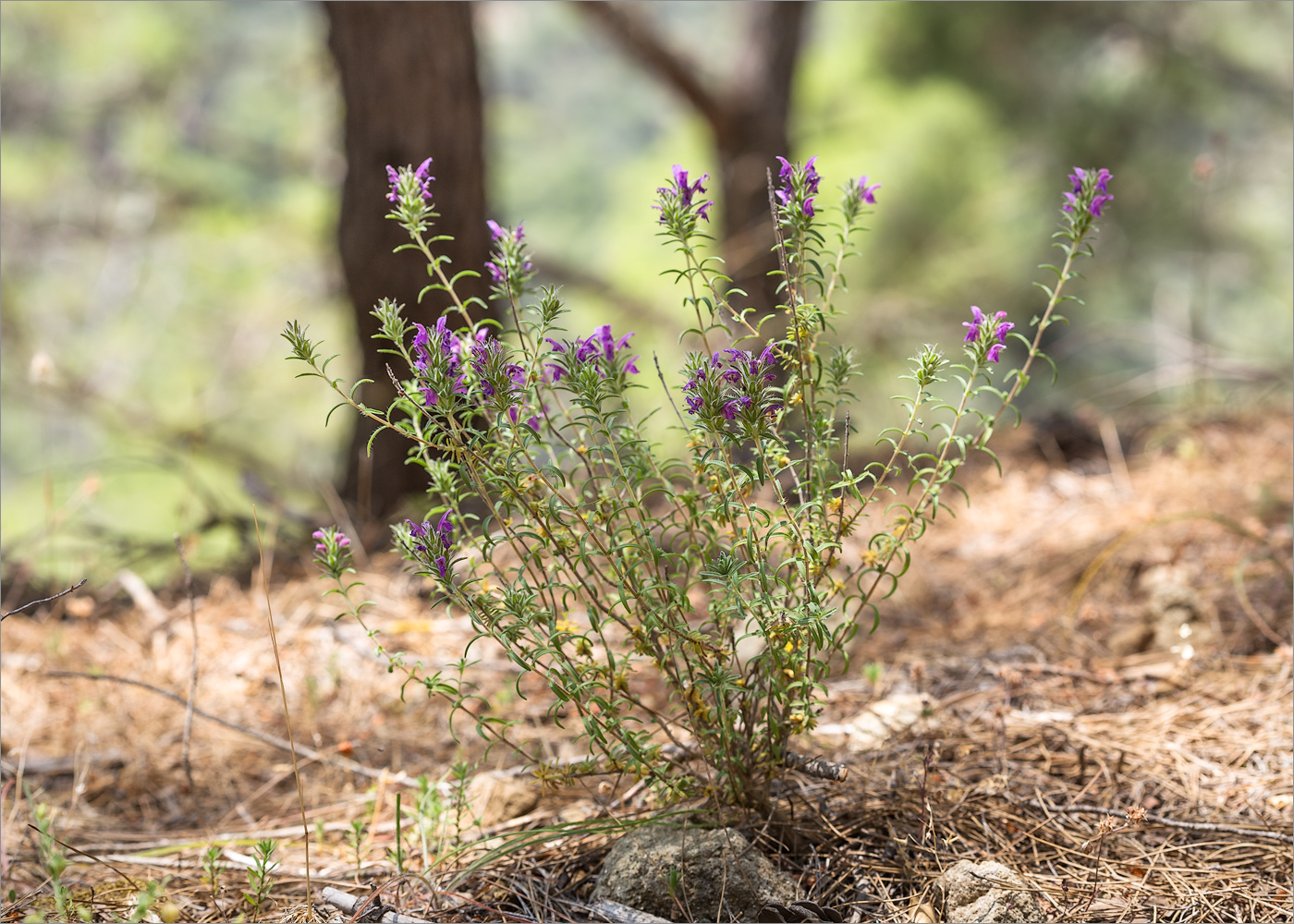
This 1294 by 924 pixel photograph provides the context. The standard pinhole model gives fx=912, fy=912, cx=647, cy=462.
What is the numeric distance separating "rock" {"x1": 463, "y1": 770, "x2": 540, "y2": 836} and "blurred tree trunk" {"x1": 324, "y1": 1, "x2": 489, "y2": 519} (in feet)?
6.63

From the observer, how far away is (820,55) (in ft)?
30.8

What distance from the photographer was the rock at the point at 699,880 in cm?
154

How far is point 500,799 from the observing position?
1935 mm

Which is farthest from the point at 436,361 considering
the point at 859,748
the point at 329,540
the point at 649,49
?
the point at 649,49

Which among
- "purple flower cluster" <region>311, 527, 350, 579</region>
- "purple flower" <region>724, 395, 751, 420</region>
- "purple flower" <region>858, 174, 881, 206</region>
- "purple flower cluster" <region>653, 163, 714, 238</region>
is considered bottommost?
"purple flower cluster" <region>311, 527, 350, 579</region>

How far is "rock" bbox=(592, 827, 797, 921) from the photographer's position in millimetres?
1539

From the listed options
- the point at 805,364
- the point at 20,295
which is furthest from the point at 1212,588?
the point at 20,295

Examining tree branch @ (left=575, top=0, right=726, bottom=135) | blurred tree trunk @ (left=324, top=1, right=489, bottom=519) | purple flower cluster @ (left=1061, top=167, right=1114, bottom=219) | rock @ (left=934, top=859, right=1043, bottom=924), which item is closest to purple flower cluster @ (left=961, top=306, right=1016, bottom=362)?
purple flower cluster @ (left=1061, top=167, right=1114, bottom=219)

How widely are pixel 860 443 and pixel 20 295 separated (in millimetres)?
8375

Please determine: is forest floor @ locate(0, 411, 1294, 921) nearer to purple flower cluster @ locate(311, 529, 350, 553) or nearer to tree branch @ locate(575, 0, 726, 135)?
purple flower cluster @ locate(311, 529, 350, 553)

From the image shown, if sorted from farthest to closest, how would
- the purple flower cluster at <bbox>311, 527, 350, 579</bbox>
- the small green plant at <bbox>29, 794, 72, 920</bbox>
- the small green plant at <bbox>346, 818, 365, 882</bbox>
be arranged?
the small green plant at <bbox>346, 818, 365, 882</bbox> < the purple flower cluster at <bbox>311, 527, 350, 579</bbox> < the small green plant at <bbox>29, 794, 72, 920</bbox>

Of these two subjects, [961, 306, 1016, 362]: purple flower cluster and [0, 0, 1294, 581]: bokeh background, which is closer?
[961, 306, 1016, 362]: purple flower cluster

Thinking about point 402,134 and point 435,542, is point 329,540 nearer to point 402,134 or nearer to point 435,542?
point 435,542

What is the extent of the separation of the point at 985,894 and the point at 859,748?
2.03 feet
